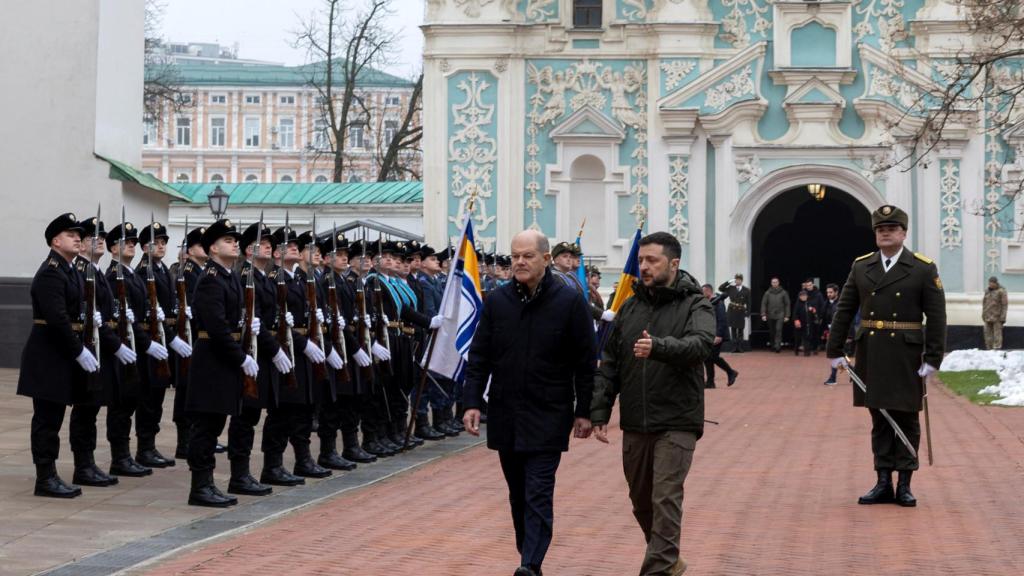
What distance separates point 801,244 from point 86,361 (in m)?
29.8

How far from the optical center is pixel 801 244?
4009cm

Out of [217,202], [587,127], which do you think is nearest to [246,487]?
[217,202]

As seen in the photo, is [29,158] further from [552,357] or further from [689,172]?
[552,357]

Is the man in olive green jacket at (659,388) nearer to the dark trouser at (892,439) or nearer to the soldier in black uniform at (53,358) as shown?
the dark trouser at (892,439)

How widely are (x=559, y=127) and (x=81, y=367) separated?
2402 centimetres

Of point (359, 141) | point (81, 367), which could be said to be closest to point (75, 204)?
point (81, 367)

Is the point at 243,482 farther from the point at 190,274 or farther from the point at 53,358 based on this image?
the point at 190,274

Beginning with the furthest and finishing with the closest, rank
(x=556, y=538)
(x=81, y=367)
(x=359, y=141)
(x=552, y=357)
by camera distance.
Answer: (x=359, y=141) → (x=81, y=367) → (x=556, y=538) → (x=552, y=357)

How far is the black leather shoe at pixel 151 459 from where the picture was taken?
562 inches

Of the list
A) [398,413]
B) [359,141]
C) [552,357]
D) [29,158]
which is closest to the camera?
[552,357]

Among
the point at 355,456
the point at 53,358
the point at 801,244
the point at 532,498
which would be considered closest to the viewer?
the point at 532,498

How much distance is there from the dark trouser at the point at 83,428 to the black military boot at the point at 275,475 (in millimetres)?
1374

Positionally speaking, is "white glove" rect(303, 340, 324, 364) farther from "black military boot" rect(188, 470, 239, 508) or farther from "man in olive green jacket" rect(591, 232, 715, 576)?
"man in olive green jacket" rect(591, 232, 715, 576)

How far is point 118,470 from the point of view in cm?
1359
